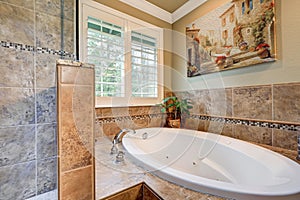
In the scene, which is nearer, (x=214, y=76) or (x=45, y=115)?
(x=45, y=115)

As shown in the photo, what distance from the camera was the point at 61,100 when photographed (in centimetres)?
67

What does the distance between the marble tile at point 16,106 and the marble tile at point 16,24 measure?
38cm

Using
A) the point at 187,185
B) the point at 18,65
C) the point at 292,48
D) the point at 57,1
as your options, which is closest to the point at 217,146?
the point at 187,185

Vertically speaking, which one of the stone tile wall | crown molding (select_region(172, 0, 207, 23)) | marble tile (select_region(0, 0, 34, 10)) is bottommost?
the stone tile wall

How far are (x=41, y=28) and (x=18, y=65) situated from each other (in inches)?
13.9

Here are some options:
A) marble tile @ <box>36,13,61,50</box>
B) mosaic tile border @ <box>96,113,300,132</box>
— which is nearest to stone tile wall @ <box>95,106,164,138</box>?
mosaic tile border @ <box>96,113,300,132</box>

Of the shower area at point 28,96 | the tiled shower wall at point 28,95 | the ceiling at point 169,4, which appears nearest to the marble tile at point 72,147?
the shower area at point 28,96

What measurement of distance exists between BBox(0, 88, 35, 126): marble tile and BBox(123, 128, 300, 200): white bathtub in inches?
32.5

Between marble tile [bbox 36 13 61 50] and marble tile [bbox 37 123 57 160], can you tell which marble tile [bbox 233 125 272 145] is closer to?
marble tile [bbox 37 123 57 160]

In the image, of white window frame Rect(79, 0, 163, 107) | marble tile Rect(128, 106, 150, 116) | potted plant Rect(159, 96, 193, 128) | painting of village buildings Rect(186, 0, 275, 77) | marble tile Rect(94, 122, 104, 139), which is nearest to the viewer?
painting of village buildings Rect(186, 0, 275, 77)

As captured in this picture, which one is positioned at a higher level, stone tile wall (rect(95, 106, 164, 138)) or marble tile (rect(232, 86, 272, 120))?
marble tile (rect(232, 86, 272, 120))

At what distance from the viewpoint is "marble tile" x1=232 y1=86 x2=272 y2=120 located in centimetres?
139

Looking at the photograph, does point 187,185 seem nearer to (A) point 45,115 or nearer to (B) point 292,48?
(A) point 45,115

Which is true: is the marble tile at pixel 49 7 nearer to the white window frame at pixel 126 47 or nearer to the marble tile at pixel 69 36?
the marble tile at pixel 69 36
